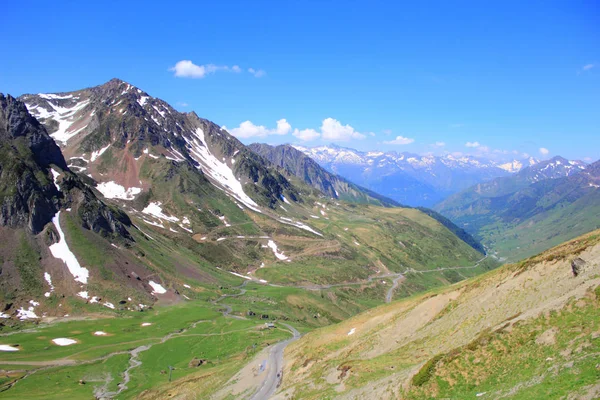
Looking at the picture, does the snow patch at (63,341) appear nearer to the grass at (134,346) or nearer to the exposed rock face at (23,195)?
the grass at (134,346)

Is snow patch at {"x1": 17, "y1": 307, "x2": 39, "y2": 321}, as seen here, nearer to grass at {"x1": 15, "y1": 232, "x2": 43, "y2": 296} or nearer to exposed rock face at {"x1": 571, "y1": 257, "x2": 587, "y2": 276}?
grass at {"x1": 15, "y1": 232, "x2": 43, "y2": 296}

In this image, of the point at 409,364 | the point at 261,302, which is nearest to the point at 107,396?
the point at 409,364

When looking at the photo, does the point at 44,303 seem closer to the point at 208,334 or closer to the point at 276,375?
the point at 208,334

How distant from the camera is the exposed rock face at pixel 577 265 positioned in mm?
50656

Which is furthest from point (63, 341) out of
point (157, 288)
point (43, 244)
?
point (43, 244)

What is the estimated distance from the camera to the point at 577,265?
51219 mm

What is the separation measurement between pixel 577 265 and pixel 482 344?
64.8 ft

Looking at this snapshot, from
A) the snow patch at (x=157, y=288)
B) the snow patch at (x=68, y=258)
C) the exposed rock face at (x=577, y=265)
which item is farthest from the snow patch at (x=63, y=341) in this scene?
the exposed rock face at (x=577, y=265)

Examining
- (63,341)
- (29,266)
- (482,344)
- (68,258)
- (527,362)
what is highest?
(29,266)

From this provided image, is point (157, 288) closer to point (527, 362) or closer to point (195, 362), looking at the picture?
point (195, 362)

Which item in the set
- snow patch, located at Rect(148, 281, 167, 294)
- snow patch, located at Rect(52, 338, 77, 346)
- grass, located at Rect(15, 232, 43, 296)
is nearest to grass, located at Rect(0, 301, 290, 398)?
snow patch, located at Rect(52, 338, 77, 346)

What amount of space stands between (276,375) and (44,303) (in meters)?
121

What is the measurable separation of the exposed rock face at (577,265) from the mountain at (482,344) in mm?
157

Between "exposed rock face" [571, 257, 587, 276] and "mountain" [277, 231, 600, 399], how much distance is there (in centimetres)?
16
